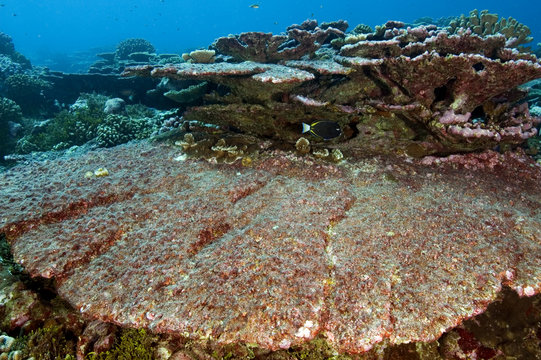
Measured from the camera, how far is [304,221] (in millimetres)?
3203

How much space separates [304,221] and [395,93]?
2.81 m

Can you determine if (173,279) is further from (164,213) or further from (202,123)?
(202,123)

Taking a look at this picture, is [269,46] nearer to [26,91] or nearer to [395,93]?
[395,93]

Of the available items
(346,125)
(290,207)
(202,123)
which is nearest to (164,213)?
(290,207)

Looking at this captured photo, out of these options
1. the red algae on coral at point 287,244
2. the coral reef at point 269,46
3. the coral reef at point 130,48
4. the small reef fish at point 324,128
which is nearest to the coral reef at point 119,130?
the red algae on coral at point 287,244

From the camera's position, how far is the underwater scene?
2199mm

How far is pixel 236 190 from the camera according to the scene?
384cm

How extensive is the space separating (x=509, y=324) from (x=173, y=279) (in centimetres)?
297

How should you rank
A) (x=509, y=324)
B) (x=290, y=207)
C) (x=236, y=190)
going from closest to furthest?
(x=509, y=324), (x=290, y=207), (x=236, y=190)

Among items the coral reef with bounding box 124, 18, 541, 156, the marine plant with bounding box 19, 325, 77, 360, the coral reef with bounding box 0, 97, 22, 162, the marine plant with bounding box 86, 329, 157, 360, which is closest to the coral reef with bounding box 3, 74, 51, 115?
the coral reef with bounding box 0, 97, 22, 162

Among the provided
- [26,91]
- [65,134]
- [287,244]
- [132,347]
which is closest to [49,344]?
[132,347]

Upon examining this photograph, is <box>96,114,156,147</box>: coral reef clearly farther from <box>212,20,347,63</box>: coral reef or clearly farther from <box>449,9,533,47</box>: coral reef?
<box>449,9,533,47</box>: coral reef

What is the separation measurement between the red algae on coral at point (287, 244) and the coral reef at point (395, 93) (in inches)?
22.9

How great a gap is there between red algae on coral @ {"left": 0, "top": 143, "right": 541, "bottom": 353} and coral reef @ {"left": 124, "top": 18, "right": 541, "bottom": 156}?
1.91ft
